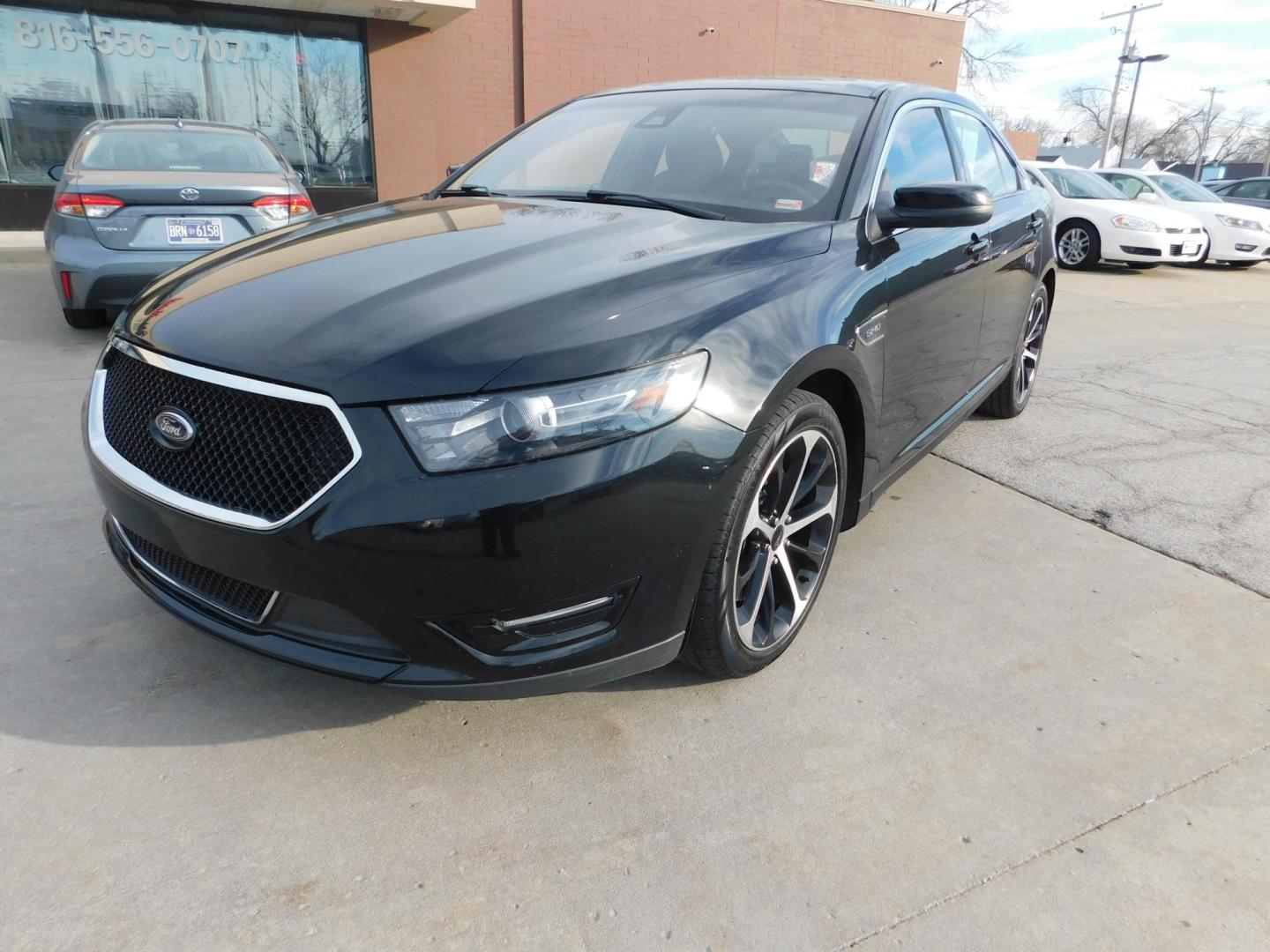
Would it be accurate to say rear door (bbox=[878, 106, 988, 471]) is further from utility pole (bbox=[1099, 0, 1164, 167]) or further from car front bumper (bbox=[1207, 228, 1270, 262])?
utility pole (bbox=[1099, 0, 1164, 167])

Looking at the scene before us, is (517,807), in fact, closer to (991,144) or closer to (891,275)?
(891,275)

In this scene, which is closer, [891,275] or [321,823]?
[321,823]

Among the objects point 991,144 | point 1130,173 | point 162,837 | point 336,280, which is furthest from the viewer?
point 1130,173

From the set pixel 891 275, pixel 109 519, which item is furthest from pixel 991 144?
pixel 109 519

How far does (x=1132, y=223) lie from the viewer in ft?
39.8

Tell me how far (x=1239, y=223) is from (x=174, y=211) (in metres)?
14.8

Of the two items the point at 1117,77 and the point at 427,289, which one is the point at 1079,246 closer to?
the point at 427,289

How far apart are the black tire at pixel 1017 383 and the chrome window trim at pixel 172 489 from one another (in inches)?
146

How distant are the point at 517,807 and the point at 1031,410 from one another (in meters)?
4.30

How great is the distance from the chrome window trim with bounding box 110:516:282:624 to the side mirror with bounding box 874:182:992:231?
203 cm

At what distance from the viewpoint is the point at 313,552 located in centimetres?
172

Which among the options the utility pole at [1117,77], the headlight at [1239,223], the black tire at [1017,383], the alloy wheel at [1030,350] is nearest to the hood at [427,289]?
the black tire at [1017,383]

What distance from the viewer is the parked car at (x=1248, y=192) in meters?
17.0

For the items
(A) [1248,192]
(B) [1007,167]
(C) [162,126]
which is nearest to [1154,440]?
(B) [1007,167]
